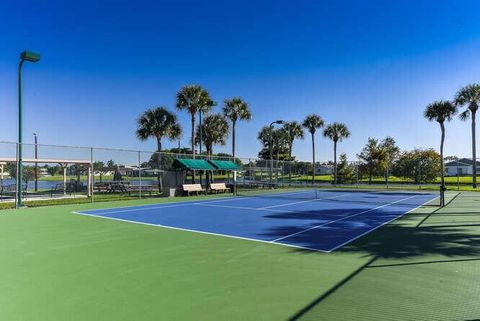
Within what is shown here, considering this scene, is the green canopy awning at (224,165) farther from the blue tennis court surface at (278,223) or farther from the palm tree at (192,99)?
the blue tennis court surface at (278,223)

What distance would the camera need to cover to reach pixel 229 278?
6316 mm

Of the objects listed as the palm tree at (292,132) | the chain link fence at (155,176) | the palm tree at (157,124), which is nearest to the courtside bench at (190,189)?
the chain link fence at (155,176)

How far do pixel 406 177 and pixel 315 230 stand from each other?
37.1 m

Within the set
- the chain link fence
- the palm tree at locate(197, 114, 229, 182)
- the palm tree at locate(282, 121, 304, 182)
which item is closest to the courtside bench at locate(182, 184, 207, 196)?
the chain link fence

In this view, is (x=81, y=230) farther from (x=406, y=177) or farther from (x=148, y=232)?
(x=406, y=177)

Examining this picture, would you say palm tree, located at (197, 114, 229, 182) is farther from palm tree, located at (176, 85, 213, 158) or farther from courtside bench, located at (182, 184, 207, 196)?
courtside bench, located at (182, 184, 207, 196)

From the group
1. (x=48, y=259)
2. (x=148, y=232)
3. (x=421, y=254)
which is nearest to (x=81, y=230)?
(x=148, y=232)

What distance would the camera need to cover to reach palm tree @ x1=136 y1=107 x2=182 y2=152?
4050 centimetres

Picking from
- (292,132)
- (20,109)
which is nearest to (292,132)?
(292,132)

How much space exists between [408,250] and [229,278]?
4.45m

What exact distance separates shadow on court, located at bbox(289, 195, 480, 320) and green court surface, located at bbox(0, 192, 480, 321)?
0.07 feet

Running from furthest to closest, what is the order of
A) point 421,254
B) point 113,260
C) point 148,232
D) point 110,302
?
point 148,232
point 421,254
point 113,260
point 110,302

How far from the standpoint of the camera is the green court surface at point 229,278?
15.9ft

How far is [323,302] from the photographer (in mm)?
5164
